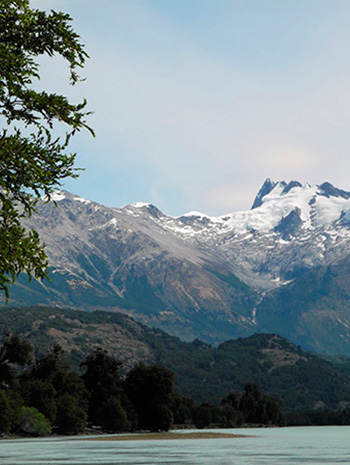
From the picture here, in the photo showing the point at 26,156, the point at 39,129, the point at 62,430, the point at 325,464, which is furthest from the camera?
the point at 62,430

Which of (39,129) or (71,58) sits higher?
(71,58)

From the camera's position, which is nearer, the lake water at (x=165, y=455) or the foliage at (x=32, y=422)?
the lake water at (x=165, y=455)

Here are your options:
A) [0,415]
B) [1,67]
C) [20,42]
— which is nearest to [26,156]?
[1,67]

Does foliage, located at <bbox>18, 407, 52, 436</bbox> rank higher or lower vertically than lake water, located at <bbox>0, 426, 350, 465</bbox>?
lower

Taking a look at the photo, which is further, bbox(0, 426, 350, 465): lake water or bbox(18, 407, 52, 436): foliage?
bbox(18, 407, 52, 436): foliage

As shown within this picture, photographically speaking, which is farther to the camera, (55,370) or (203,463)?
(55,370)

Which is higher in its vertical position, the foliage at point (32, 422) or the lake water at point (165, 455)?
the lake water at point (165, 455)

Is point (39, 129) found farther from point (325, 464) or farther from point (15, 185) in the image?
point (325, 464)

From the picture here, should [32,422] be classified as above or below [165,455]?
below

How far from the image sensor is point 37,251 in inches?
1272

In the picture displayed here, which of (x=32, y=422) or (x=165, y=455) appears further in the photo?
(x=32, y=422)

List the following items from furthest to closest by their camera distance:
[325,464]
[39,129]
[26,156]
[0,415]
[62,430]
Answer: [62,430]
[0,415]
[325,464]
[39,129]
[26,156]

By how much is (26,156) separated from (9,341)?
127011mm

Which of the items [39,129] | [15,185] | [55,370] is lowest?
[55,370]
